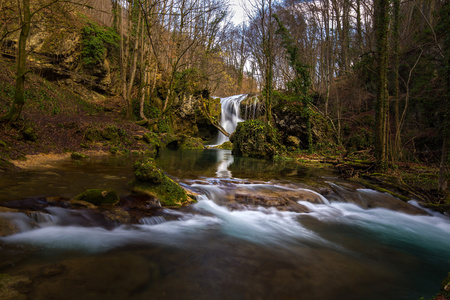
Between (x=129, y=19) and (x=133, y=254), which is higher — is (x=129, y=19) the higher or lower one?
the higher one

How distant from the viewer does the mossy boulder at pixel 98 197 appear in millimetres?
4168

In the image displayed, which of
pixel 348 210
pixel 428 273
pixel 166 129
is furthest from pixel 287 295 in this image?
Answer: pixel 166 129

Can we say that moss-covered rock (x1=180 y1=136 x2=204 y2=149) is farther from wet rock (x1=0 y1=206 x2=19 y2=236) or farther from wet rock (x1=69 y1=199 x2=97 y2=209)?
wet rock (x1=0 y1=206 x2=19 y2=236)

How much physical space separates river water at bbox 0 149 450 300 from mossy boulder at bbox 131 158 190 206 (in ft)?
1.11

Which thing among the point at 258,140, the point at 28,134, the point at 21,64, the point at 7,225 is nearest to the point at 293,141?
the point at 258,140

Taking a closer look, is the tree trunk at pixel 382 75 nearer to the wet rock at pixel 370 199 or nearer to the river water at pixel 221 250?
the wet rock at pixel 370 199

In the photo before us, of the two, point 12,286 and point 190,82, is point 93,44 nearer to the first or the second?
point 190,82

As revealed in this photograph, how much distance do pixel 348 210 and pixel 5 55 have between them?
774 inches

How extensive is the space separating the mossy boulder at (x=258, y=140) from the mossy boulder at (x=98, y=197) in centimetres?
1240

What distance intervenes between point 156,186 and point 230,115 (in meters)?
20.6

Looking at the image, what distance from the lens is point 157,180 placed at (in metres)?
5.19

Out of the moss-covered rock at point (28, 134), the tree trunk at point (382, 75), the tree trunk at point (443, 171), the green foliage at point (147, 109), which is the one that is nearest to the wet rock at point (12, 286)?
the moss-covered rock at point (28, 134)

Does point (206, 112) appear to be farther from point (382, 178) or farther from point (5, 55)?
point (382, 178)

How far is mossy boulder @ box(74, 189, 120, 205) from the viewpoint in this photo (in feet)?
13.7
